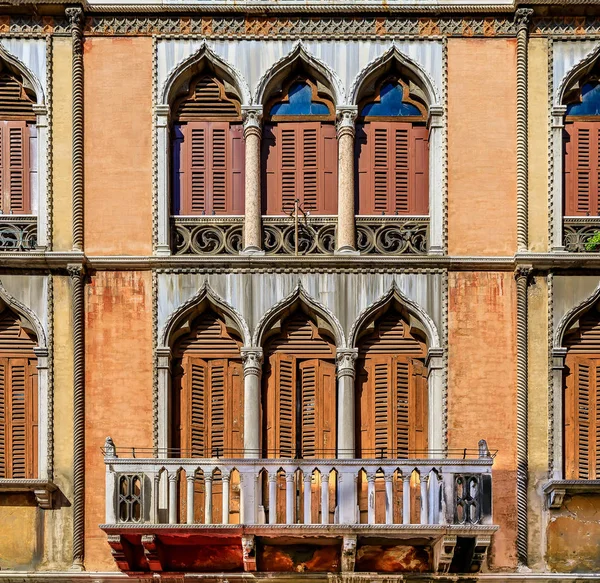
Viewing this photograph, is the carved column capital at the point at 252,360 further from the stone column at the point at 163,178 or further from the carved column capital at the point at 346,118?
the carved column capital at the point at 346,118

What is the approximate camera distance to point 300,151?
20344 millimetres

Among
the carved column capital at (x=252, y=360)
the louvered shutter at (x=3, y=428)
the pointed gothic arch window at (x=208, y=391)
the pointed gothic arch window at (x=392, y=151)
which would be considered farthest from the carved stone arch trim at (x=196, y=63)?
the louvered shutter at (x=3, y=428)

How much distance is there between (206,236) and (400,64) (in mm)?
3387

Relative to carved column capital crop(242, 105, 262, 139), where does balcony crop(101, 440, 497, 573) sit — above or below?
below

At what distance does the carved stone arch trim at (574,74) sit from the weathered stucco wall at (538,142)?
0.18 metres

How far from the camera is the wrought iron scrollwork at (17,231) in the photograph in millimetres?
19953

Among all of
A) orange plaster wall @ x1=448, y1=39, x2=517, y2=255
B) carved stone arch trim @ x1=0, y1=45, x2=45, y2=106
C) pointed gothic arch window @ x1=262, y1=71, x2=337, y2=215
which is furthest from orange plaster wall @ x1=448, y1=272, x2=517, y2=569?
carved stone arch trim @ x1=0, y1=45, x2=45, y2=106

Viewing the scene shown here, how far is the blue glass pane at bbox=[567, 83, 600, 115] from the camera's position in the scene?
20.5 meters

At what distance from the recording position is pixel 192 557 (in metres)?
18.7

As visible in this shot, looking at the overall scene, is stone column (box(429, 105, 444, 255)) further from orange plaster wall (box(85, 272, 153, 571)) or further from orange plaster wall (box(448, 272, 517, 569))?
orange plaster wall (box(85, 272, 153, 571))

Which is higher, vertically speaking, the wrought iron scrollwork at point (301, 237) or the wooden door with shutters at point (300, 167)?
the wooden door with shutters at point (300, 167)

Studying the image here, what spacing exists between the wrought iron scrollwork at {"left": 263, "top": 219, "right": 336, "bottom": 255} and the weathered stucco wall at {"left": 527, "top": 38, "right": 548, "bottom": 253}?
2578 mm

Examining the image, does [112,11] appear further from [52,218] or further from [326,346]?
[326,346]

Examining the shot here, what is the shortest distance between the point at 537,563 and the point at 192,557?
418 cm
